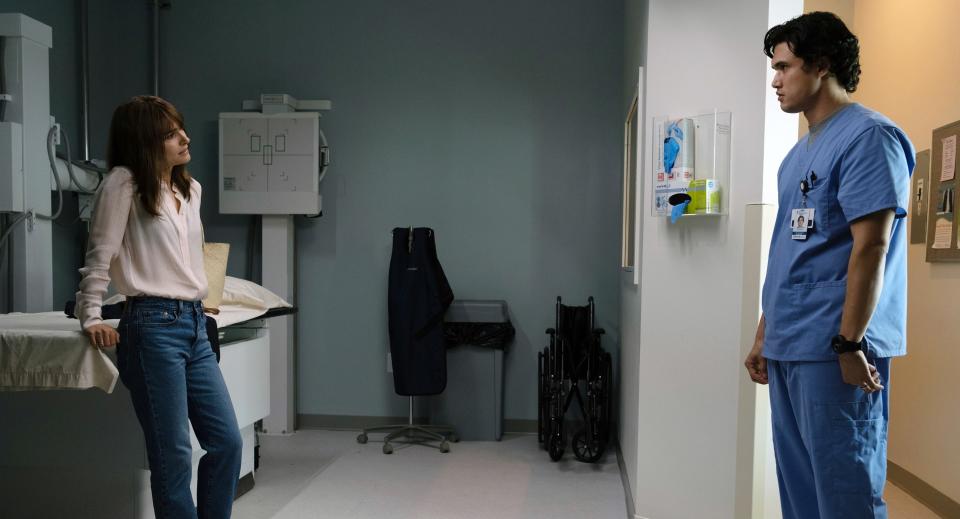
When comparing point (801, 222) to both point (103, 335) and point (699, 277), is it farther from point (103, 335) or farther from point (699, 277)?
point (103, 335)

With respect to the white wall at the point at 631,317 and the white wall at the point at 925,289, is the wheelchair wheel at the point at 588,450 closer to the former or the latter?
the white wall at the point at 631,317

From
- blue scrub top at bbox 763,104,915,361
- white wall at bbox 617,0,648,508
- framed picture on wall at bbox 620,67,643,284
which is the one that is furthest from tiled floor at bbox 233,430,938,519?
blue scrub top at bbox 763,104,915,361

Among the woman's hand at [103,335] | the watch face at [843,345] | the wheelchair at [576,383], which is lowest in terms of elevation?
the wheelchair at [576,383]

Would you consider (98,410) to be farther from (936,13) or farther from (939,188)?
(936,13)

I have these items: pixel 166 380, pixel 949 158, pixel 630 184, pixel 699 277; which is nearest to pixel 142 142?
pixel 166 380

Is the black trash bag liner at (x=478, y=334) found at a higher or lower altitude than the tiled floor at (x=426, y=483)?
higher

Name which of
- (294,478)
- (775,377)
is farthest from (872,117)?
(294,478)

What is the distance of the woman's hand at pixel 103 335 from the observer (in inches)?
77.4

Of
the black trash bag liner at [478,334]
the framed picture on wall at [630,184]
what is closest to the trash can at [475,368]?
the black trash bag liner at [478,334]

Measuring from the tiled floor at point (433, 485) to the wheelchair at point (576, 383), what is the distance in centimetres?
10

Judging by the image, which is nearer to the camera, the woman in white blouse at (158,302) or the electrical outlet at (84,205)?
the woman in white blouse at (158,302)

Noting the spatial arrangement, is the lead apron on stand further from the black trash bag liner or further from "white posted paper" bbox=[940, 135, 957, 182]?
"white posted paper" bbox=[940, 135, 957, 182]

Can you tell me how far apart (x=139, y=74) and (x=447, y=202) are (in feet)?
7.59

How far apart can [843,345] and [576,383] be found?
8.86ft
